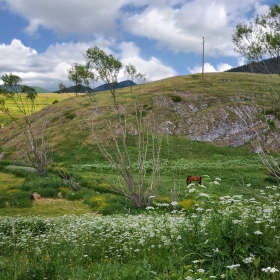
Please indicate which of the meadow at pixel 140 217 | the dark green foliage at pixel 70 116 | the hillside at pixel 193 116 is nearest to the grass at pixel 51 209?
the meadow at pixel 140 217

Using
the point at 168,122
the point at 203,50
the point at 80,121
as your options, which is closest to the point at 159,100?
the point at 168,122

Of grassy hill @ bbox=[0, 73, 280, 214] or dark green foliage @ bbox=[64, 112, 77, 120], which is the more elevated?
dark green foliage @ bbox=[64, 112, 77, 120]

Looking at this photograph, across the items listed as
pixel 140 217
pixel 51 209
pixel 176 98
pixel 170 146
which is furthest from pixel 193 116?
pixel 140 217

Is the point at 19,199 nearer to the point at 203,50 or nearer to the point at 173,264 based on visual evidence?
the point at 173,264

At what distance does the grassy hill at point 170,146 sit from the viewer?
2367 cm

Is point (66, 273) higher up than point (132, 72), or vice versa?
point (132, 72)

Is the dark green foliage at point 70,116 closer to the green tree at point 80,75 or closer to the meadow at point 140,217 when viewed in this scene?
the meadow at point 140,217

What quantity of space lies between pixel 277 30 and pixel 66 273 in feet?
45.9

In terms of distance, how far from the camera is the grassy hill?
932 inches

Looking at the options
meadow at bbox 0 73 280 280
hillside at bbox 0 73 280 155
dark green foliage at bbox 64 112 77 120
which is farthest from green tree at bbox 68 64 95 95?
dark green foliage at bbox 64 112 77 120

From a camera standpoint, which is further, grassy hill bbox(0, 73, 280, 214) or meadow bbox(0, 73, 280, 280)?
grassy hill bbox(0, 73, 280, 214)

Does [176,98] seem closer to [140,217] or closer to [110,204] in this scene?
[110,204]

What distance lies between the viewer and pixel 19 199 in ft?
69.5

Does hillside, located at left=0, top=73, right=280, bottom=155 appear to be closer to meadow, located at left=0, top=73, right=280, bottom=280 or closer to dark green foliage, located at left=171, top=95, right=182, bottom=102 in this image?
dark green foliage, located at left=171, top=95, right=182, bottom=102
